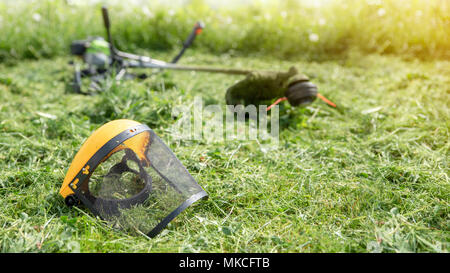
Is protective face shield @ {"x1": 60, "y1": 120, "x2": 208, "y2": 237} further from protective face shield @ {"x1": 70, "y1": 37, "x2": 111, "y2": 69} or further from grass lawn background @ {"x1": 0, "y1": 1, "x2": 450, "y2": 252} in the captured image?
protective face shield @ {"x1": 70, "y1": 37, "x2": 111, "y2": 69}

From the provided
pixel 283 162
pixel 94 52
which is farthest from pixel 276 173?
pixel 94 52

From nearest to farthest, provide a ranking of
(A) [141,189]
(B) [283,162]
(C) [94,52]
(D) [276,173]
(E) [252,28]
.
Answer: (A) [141,189]
(D) [276,173]
(B) [283,162]
(C) [94,52]
(E) [252,28]

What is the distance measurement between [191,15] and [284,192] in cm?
517

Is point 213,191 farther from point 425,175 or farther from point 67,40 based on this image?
point 67,40

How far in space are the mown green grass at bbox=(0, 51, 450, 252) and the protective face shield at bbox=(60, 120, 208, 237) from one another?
0.09 m

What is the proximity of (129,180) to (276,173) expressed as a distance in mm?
1023

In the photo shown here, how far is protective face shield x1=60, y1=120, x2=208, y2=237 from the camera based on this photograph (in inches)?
72.7

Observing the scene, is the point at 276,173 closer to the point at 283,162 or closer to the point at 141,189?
the point at 283,162

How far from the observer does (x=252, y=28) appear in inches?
241

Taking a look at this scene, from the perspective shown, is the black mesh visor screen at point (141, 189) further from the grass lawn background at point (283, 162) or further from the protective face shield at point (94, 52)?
the protective face shield at point (94, 52)

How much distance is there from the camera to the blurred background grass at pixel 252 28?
17.3 ft

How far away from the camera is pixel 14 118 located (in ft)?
10.4

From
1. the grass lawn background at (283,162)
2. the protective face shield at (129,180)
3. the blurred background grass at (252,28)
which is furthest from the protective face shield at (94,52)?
the protective face shield at (129,180)

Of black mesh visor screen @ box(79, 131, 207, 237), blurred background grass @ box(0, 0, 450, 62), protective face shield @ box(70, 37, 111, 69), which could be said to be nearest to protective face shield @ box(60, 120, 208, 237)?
black mesh visor screen @ box(79, 131, 207, 237)
